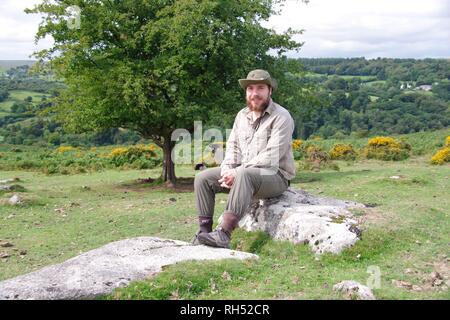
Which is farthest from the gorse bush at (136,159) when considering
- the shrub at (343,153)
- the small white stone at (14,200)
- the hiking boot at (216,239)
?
the hiking boot at (216,239)

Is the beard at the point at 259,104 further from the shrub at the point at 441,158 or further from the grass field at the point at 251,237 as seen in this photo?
the shrub at the point at 441,158

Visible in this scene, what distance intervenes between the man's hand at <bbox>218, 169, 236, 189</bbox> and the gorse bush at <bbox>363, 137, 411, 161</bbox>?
71.8ft

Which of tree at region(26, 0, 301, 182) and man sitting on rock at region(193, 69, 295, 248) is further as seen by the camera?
tree at region(26, 0, 301, 182)

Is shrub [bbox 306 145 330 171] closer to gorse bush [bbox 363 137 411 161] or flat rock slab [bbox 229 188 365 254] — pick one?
gorse bush [bbox 363 137 411 161]

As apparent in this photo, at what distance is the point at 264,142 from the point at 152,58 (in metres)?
13.0

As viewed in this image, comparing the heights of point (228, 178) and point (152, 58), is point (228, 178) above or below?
below

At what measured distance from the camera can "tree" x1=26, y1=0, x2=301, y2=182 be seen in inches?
743

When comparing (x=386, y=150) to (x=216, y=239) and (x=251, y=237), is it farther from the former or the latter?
(x=216, y=239)

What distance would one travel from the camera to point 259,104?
812 centimetres

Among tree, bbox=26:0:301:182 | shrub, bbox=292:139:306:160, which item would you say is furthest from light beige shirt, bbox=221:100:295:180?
shrub, bbox=292:139:306:160

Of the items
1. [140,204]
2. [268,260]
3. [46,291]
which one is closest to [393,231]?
[268,260]

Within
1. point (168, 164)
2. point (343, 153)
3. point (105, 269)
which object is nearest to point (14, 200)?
point (168, 164)

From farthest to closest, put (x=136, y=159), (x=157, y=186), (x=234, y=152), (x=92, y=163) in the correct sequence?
1. (x=136, y=159)
2. (x=92, y=163)
3. (x=157, y=186)
4. (x=234, y=152)

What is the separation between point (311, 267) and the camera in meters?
7.08
